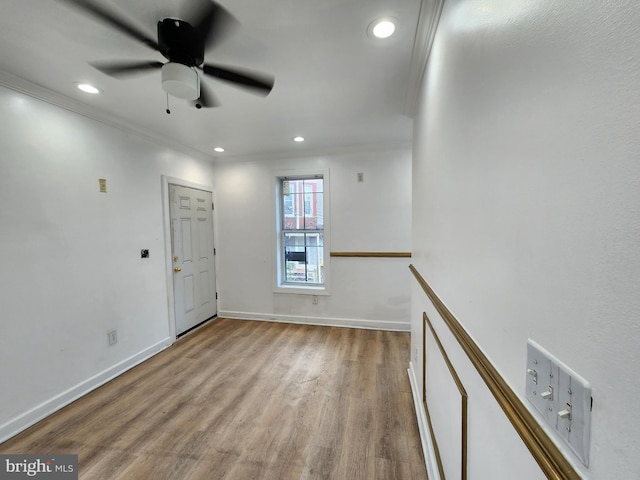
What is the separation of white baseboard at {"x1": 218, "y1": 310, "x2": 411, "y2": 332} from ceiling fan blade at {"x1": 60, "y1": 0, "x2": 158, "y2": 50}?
125 inches

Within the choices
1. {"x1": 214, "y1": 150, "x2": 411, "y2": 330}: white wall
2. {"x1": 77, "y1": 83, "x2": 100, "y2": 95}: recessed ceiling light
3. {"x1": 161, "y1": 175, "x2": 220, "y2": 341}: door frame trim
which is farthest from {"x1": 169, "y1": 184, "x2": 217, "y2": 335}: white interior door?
{"x1": 77, "y1": 83, "x2": 100, "y2": 95}: recessed ceiling light

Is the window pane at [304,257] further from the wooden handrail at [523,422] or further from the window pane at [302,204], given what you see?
the wooden handrail at [523,422]

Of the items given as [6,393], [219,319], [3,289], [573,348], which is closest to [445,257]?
[573,348]

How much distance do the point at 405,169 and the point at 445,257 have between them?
2401mm

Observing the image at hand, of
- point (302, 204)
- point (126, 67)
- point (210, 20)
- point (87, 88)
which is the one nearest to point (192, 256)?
point (302, 204)

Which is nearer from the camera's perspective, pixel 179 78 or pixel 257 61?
pixel 179 78

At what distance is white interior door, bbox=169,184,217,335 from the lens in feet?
10.3

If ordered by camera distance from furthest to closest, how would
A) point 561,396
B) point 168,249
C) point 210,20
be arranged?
point 168,249 < point 210,20 < point 561,396

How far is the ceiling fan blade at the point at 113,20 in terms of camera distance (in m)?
1.13

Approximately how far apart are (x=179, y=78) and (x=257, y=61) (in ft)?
1.68

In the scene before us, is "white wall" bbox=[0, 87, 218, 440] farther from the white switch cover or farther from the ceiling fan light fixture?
the white switch cover

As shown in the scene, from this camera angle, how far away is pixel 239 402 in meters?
2.03

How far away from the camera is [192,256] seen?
339 cm

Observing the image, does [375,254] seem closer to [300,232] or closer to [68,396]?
[300,232]
